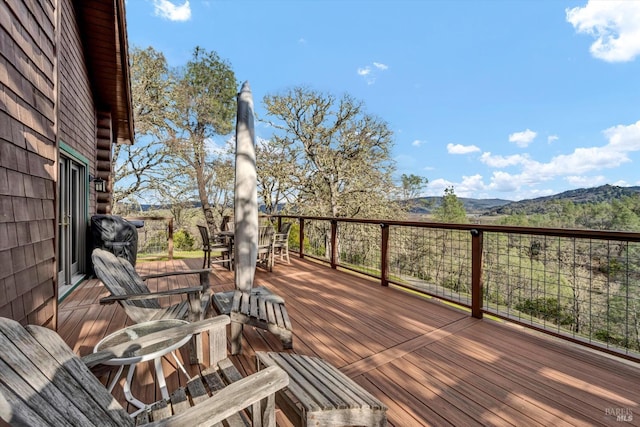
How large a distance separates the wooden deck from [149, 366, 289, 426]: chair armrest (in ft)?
2.62

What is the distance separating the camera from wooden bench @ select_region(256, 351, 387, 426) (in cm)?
115

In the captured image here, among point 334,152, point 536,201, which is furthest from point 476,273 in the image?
point 536,201

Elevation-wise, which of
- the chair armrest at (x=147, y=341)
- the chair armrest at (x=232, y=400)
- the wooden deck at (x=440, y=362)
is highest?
the chair armrest at (x=232, y=400)

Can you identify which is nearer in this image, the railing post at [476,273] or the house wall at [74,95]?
the railing post at [476,273]

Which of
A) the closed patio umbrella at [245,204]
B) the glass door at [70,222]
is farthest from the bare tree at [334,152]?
the closed patio umbrella at [245,204]

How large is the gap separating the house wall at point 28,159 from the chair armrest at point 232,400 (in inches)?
60.0

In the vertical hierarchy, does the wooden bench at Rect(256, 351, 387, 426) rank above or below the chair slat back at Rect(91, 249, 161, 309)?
below

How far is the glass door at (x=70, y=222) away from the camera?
12.7ft

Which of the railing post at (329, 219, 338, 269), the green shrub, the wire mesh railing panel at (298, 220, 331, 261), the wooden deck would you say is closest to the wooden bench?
the wooden deck

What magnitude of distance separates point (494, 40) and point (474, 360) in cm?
3727

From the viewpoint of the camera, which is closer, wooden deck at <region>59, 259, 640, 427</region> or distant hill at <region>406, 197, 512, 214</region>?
wooden deck at <region>59, 259, 640, 427</region>

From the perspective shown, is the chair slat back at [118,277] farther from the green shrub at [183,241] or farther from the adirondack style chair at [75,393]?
the green shrub at [183,241]

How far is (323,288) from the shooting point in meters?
4.27

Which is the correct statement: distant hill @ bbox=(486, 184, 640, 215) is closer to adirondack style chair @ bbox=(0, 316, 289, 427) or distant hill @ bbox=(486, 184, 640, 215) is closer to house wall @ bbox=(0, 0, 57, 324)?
adirondack style chair @ bbox=(0, 316, 289, 427)
